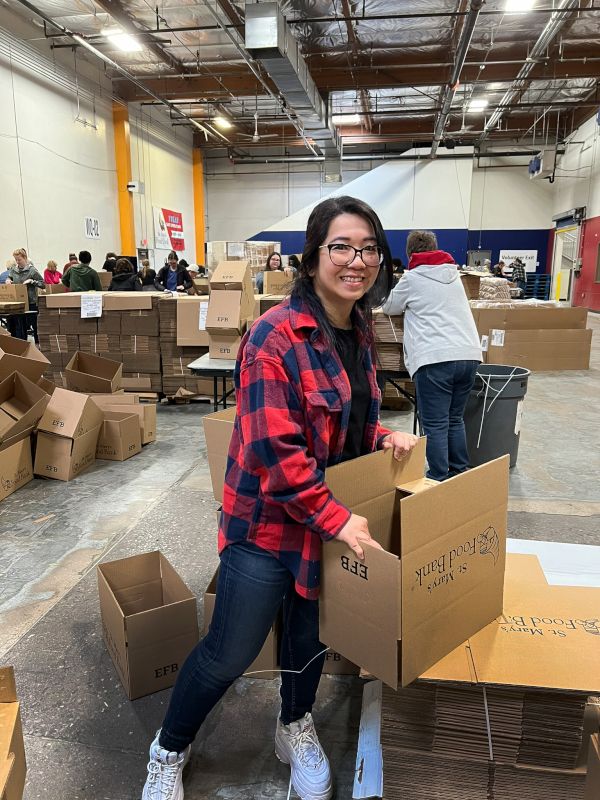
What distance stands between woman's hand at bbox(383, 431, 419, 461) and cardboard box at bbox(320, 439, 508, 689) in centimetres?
2

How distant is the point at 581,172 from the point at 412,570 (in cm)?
1581

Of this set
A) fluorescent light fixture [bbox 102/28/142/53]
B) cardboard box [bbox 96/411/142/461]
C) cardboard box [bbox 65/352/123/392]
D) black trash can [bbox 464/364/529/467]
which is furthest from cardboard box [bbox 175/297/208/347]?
fluorescent light fixture [bbox 102/28/142/53]

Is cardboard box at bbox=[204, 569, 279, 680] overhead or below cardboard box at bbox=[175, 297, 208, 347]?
below

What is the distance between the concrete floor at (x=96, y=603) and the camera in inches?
57.6

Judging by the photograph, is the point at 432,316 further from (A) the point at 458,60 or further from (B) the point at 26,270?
(A) the point at 458,60

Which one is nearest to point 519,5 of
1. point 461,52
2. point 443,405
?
point 461,52

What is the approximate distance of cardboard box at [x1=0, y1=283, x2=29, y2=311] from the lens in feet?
22.3

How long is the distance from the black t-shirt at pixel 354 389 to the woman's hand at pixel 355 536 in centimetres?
20

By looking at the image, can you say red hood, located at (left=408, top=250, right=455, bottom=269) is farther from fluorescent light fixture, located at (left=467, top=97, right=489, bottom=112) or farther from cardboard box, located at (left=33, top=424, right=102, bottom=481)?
fluorescent light fixture, located at (left=467, top=97, right=489, bottom=112)

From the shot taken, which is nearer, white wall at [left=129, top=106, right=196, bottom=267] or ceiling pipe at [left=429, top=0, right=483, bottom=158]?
ceiling pipe at [left=429, top=0, right=483, bottom=158]

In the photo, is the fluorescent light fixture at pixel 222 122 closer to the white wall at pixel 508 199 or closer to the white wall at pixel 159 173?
the white wall at pixel 159 173

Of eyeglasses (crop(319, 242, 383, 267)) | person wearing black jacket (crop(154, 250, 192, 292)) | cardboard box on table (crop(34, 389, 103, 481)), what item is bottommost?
cardboard box on table (crop(34, 389, 103, 481))

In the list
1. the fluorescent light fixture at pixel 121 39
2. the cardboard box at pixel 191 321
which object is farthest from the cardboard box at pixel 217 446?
the fluorescent light fixture at pixel 121 39

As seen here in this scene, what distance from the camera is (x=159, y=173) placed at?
13.5 meters
